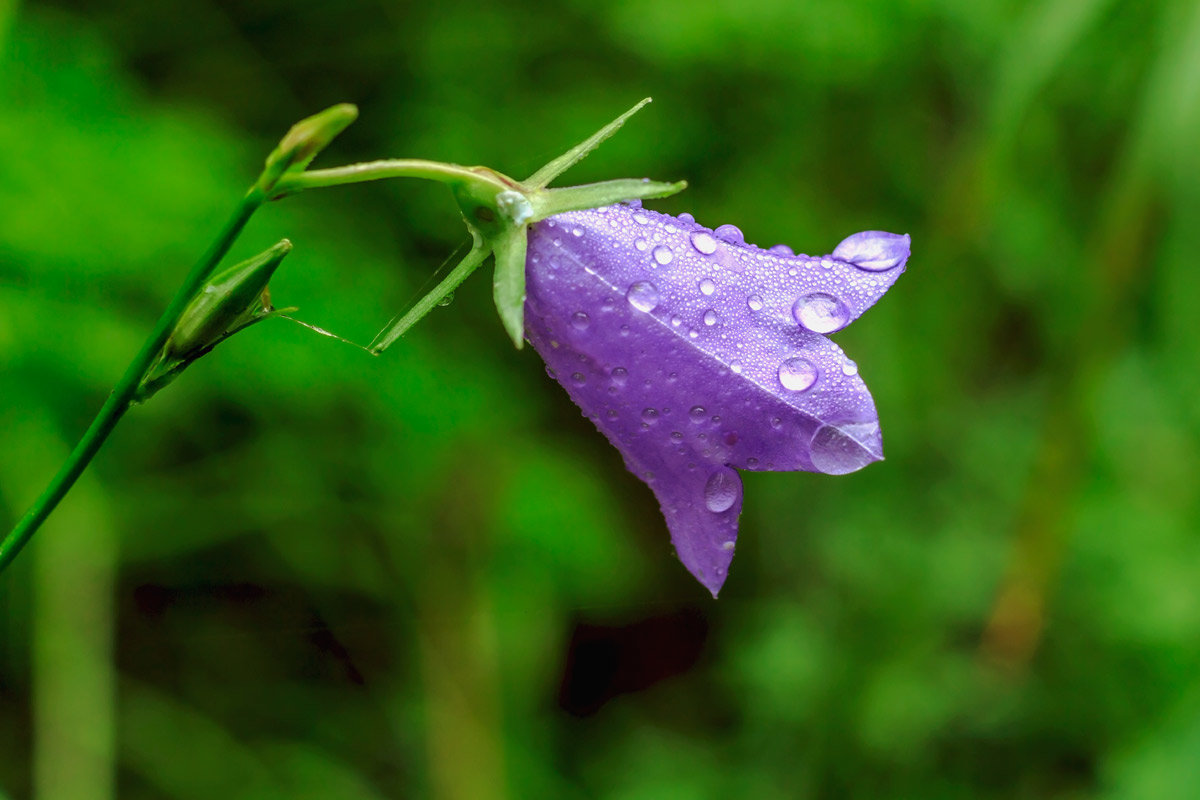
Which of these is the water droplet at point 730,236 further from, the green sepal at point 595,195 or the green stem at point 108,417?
the green stem at point 108,417

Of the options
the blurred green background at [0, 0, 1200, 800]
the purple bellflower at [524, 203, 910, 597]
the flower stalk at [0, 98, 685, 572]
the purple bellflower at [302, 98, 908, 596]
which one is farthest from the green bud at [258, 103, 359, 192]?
the blurred green background at [0, 0, 1200, 800]

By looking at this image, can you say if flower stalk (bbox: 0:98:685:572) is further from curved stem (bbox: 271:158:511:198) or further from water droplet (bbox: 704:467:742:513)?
water droplet (bbox: 704:467:742:513)

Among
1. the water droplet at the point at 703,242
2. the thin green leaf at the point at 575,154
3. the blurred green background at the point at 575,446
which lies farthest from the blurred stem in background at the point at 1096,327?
the thin green leaf at the point at 575,154

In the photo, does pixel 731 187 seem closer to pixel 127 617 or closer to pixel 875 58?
pixel 875 58

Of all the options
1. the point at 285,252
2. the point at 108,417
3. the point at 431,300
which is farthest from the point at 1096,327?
the point at 108,417

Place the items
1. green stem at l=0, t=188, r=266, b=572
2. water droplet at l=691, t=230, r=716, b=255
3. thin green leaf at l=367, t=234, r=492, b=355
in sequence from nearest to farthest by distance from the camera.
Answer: green stem at l=0, t=188, r=266, b=572 → thin green leaf at l=367, t=234, r=492, b=355 → water droplet at l=691, t=230, r=716, b=255

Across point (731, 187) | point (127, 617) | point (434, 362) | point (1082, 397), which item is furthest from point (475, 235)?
point (731, 187)

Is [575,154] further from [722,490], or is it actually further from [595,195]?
[722,490]
